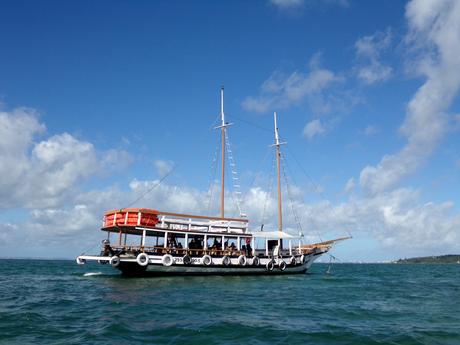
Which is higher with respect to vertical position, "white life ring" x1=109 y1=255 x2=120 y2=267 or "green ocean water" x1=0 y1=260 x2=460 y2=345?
"white life ring" x1=109 y1=255 x2=120 y2=267

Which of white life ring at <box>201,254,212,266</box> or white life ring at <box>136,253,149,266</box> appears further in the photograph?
white life ring at <box>201,254,212,266</box>

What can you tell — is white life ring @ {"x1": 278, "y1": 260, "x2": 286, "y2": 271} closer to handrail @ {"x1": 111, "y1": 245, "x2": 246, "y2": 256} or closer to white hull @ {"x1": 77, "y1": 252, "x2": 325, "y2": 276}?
white hull @ {"x1": 77, "y1": 252, "x2": 325, "y2": 276}

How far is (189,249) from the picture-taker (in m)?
35.5

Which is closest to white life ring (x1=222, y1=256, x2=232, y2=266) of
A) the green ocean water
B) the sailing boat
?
the sailing boat

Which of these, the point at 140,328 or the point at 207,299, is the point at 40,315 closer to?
the point at 140,328

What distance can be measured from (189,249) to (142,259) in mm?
4481

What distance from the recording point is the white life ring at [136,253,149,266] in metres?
32.5

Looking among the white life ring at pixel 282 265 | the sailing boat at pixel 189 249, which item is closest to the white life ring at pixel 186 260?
the sailing boat at pixel 189 249

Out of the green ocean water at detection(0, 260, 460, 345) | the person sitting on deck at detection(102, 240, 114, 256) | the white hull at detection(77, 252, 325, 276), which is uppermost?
the person sitting on deck at detection(102, 240, 114, 256)

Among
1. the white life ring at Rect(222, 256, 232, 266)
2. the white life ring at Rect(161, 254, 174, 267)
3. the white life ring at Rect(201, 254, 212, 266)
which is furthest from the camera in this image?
the white life ring at Rect(222, 256, 232, 266)

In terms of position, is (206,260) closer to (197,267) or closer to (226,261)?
(197,267)

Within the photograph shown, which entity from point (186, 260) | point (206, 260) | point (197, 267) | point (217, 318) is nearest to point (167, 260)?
point (186, 260)

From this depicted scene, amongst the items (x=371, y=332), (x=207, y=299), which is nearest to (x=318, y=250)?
(x=207, y=299)

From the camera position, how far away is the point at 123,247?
33812 mm
